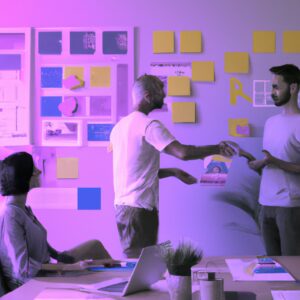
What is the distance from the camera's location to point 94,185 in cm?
380

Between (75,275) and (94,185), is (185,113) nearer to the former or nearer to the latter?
(94,185)

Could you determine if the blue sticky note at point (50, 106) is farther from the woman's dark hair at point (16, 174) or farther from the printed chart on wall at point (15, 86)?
the woman's dark hair at point (16, 174)

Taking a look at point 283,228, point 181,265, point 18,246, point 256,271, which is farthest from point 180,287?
point 283,228

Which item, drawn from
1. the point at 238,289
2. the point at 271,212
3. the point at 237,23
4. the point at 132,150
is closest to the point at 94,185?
the point at 132,150

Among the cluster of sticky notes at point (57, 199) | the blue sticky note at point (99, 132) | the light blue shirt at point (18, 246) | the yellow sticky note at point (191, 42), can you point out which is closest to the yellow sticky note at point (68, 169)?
the cluster of sticky notes at point (57, 199)

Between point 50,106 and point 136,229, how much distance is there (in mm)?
1254

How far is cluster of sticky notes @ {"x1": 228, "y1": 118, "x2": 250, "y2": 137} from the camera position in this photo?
3.70 meters

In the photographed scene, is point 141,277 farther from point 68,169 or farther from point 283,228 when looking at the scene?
point 68,169

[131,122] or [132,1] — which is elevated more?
[132,1]

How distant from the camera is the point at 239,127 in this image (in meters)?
3.71

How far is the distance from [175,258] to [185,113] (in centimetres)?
217

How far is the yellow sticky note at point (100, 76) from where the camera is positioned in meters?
3.80

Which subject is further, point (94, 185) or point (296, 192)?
point (94, 185)

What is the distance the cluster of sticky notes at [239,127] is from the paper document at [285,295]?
194 centimetres
